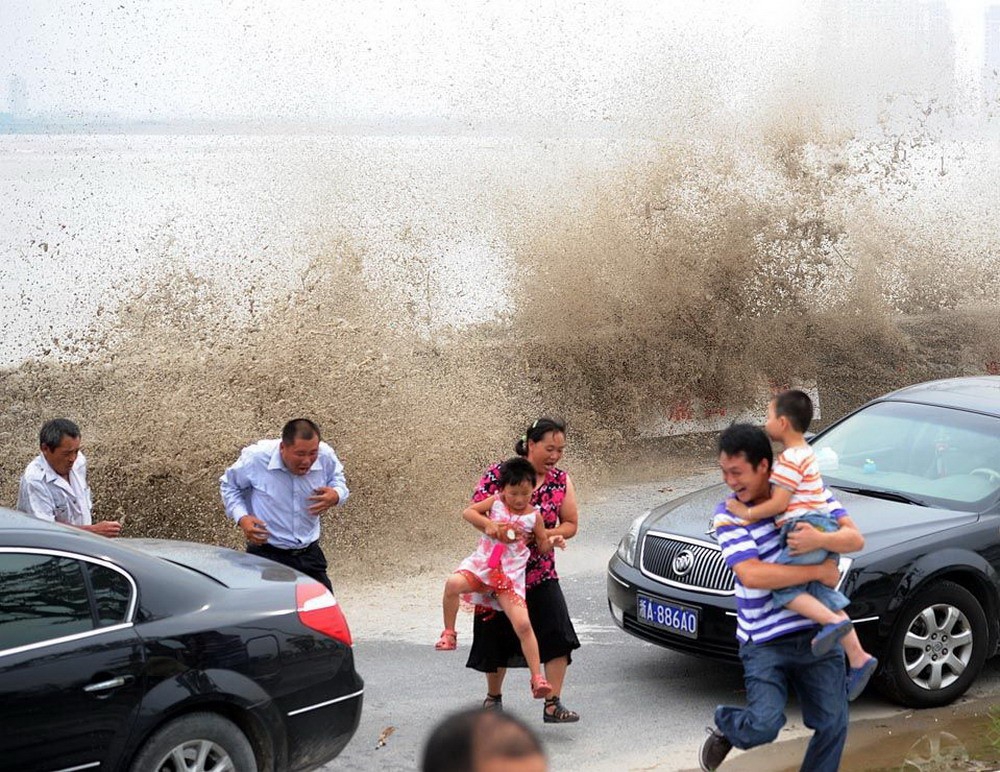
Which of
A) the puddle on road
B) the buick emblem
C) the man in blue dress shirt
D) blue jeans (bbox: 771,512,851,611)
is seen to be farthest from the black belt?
blue jeans (bbox: 771,512,851,611)

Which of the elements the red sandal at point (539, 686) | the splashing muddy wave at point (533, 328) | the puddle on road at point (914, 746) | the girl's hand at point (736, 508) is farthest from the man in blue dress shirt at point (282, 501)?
the splashing muddy wave at point (533, 328)

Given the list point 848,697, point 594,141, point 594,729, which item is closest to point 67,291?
point 594,141

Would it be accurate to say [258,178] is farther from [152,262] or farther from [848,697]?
[848,697]

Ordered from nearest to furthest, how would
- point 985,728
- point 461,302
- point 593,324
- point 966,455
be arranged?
point 985,728
point 966,455
point 593,324
point 461,302

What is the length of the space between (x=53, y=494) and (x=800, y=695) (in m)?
3.98

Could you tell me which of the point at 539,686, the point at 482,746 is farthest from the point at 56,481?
A: the point at 482,746

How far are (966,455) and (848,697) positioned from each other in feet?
8.81

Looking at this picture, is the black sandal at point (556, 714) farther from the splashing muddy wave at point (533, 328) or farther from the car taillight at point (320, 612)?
the splashing muddy wave at point (533, 328)

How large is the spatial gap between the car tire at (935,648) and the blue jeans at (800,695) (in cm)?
174

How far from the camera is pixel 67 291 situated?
2045 cm

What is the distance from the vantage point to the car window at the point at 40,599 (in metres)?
4.34

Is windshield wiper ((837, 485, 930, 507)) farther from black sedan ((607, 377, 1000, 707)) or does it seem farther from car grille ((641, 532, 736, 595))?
car grille ((641, 532, 736, 595))

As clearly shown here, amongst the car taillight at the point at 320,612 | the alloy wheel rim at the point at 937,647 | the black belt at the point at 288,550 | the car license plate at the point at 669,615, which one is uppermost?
the car taillight at the point at 320,612

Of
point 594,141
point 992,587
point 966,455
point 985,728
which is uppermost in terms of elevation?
point 594,141
